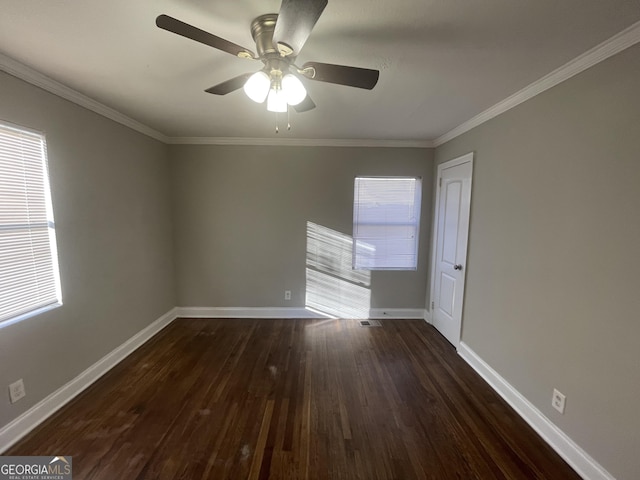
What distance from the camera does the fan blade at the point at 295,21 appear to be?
91 cm

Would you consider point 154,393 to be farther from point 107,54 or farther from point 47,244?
point 107,54

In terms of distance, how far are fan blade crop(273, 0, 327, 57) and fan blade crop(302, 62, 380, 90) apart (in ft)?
0.69

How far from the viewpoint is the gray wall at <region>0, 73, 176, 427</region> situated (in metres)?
1.79

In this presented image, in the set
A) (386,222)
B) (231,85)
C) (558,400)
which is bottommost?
(558,400)

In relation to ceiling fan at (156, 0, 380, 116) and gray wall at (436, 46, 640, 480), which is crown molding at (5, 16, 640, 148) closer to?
gray wall at (436, 46, 640, 480)

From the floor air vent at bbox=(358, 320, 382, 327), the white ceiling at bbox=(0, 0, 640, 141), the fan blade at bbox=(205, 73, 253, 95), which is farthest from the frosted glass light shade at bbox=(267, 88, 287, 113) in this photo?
the floor air vent at bbox=(358, 320, 382, 327)

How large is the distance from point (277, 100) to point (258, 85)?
0.51 feet

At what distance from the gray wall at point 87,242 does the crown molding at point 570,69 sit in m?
3.46

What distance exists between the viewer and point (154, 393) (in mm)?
2199

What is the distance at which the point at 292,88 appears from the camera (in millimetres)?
1369

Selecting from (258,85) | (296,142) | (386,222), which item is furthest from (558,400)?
(296,142)

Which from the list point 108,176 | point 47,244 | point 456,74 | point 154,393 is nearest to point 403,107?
point 456,74

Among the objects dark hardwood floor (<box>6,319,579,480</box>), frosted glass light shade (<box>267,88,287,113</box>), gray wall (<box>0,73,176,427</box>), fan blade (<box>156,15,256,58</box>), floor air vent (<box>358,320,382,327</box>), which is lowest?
dark hardwood floor (<box>6,319,579,480</box>)

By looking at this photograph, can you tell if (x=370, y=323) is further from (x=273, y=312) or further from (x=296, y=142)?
(x=296, y=142)
